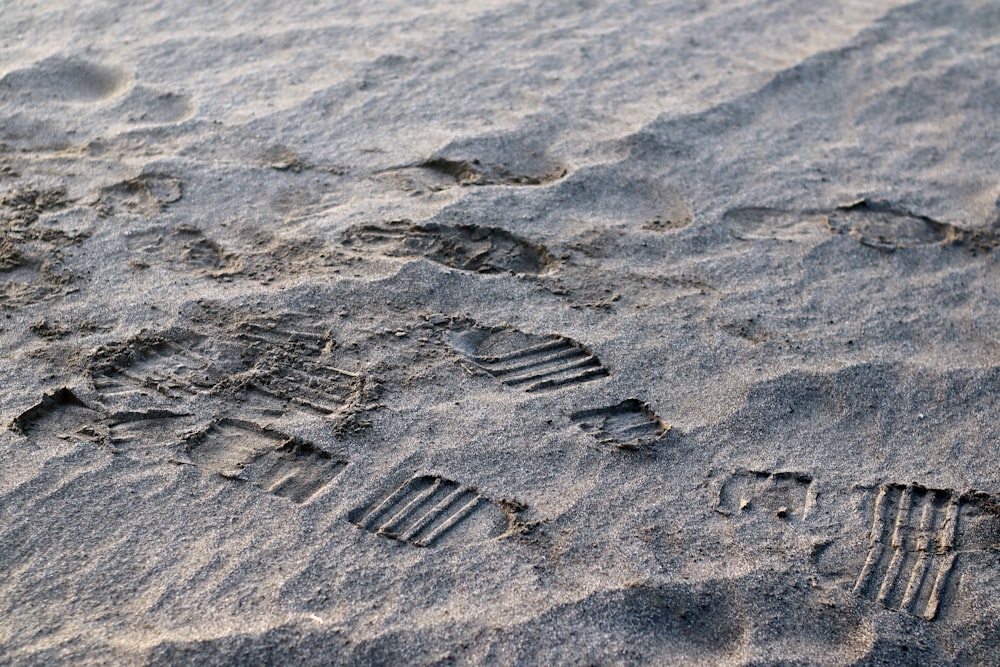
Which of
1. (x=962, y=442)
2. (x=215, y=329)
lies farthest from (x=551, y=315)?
(x=962, y=442)

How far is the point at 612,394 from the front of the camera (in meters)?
1.84

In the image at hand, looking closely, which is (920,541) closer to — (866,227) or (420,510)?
(420,510)

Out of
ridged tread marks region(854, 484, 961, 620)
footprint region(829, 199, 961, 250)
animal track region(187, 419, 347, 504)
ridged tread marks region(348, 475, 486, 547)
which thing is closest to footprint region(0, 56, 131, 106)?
animal track region(187, 419, 347, 504)

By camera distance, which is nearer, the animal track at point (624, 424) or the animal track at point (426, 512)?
the animal track at point (426, 512)

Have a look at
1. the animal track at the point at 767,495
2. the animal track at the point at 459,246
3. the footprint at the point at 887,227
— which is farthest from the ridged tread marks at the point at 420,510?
the footprint at the point at 887,227

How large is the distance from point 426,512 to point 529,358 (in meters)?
0.43

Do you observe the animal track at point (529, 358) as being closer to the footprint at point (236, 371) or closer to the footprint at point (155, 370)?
the footprint at point (236, 371)

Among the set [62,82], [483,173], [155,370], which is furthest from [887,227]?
[62,82]

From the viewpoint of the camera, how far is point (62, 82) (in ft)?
8.85

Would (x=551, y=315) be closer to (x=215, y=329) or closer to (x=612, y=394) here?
(x=612, y=394)

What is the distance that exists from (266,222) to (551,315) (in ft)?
2.27

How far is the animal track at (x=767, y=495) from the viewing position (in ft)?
5.44

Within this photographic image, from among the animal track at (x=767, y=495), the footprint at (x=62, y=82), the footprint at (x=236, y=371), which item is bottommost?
the animal track at (x=767, y=495)

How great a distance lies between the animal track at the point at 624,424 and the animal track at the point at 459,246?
44cm
